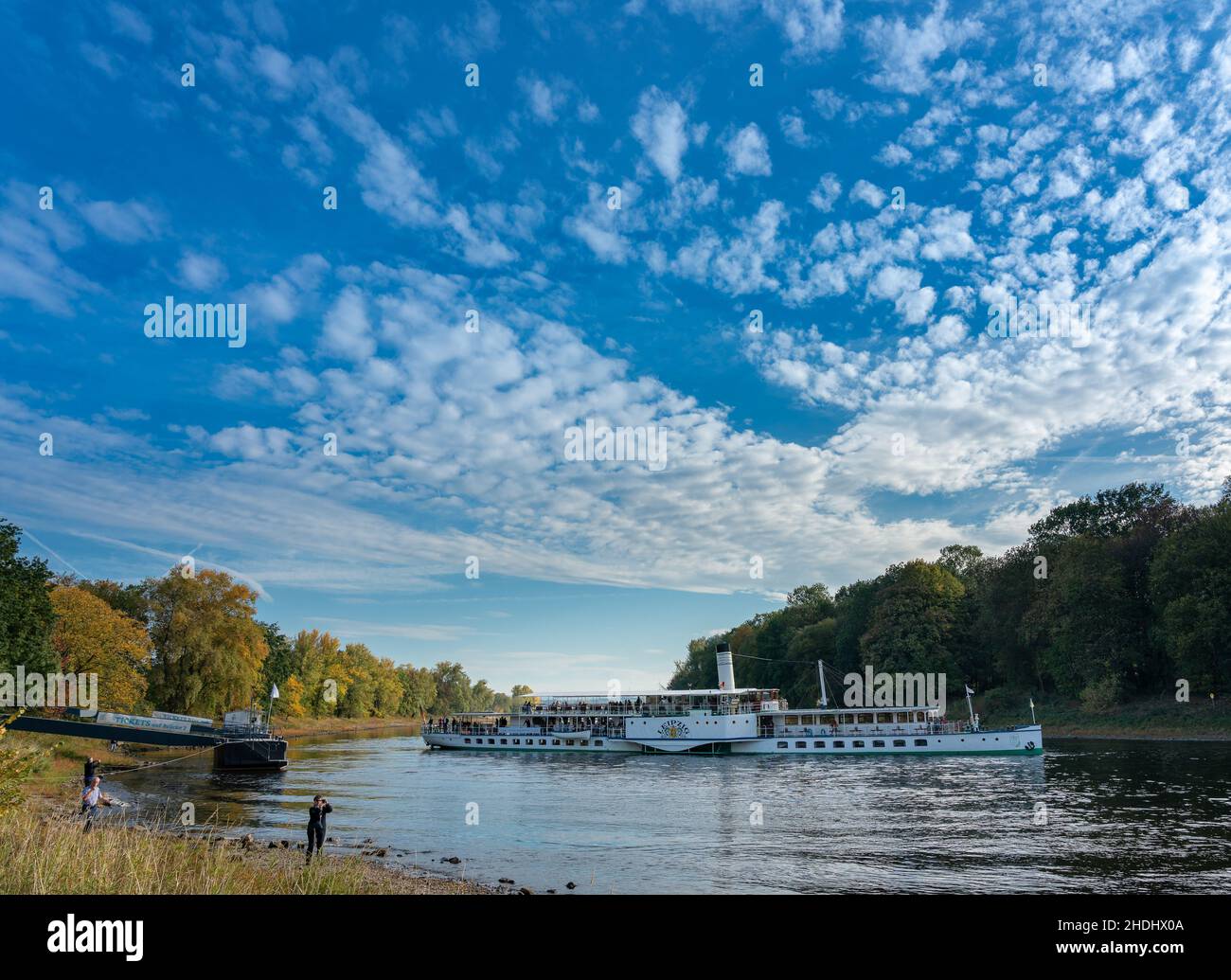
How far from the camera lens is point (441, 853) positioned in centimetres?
3344

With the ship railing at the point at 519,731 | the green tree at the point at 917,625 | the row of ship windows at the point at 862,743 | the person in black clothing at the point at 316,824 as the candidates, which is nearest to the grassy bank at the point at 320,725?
the ship railing at the point at 519,731

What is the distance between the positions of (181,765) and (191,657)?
2781 cm

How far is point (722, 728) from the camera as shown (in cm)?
9231

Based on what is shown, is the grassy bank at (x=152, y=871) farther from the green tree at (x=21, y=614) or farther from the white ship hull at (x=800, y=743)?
the white ship hull at (x=800, y=743)

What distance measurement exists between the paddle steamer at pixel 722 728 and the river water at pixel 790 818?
27.9 feet

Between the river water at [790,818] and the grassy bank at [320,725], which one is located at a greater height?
the river water at [790,818]

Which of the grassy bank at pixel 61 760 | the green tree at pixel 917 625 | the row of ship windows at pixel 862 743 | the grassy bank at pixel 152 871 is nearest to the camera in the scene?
the grassy bank at pixel 152 871

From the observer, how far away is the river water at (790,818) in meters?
27.3

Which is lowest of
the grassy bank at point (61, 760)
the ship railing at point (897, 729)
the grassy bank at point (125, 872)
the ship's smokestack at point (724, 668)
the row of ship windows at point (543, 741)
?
the row of ship windows at point (543, 741)
